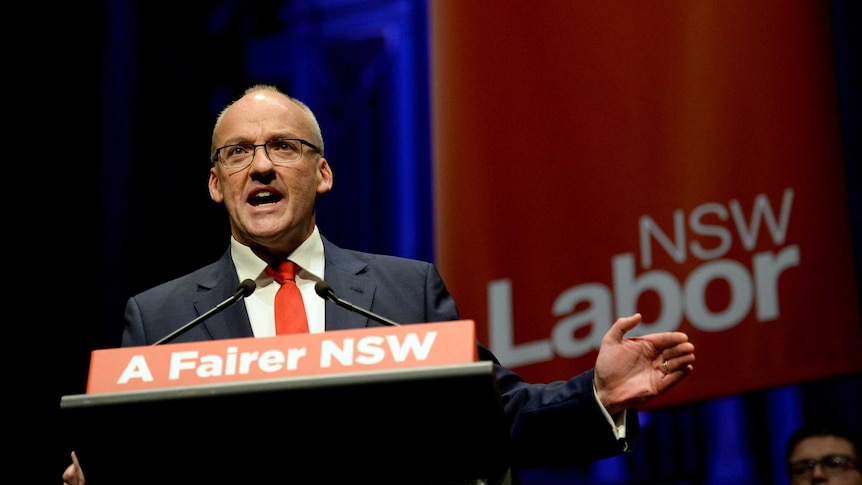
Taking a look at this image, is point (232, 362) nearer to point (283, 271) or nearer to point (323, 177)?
point (283, 271)

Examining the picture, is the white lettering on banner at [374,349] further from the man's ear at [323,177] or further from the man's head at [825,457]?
the man's head at [825,457]

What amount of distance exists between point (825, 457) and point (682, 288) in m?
0.65

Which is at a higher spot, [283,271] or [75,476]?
[283,271]

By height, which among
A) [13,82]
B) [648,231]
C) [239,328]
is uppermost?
[13,82]

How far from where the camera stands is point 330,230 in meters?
4.39

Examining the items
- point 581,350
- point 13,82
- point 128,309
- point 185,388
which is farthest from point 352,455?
point 13,82

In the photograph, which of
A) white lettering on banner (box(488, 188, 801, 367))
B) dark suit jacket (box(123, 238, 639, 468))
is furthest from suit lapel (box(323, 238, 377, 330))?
white lettering on banner (box(488, 188, 801, 367))

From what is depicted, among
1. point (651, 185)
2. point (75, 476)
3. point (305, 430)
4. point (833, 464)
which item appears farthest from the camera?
point (651, 185)

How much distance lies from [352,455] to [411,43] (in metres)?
3.11

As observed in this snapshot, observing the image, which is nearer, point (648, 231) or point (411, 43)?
point (648, 231)

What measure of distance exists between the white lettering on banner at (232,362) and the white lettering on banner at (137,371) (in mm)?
33

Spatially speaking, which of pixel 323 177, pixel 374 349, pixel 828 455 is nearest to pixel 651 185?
pixel 828 455

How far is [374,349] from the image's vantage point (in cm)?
146

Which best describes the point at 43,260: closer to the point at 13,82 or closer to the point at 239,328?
the point at 13,82
